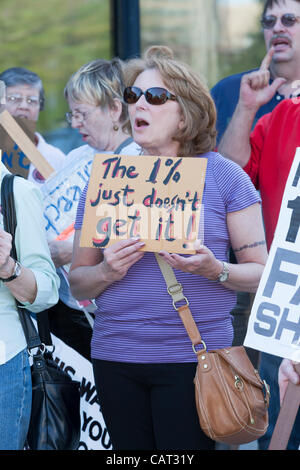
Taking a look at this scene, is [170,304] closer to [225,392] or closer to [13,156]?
[225,392]

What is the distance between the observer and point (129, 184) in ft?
8.13

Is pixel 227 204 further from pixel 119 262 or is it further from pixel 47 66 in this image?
pixel 47 66

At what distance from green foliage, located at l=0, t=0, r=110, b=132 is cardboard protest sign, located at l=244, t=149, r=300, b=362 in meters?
3.77

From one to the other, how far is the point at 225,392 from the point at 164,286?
0.37 meters

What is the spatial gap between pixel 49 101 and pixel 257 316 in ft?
13.2

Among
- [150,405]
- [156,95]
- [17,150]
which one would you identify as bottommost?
[150,405]

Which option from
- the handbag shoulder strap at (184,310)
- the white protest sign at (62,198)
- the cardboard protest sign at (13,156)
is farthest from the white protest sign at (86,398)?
the handbag shoulder strap at (184,310)

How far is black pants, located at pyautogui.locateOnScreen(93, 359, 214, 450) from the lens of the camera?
2.46 m

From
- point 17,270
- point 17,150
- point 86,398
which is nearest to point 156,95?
point 17,270

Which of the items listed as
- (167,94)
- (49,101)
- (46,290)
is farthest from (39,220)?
(49,101)

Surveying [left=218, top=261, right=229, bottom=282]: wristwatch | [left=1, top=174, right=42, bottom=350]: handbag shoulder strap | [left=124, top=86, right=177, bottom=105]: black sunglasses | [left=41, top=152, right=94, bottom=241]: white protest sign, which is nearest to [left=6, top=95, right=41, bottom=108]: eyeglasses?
[left=41, top=152, right=94, bottom=241]: white protest sign

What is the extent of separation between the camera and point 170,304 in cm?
246

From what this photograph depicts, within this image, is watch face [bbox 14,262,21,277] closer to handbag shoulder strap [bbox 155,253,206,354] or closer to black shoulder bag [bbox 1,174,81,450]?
black shoulder bag [bbox 1,174,81,450]

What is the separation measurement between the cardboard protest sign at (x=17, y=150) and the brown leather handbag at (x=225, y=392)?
1089 mm
